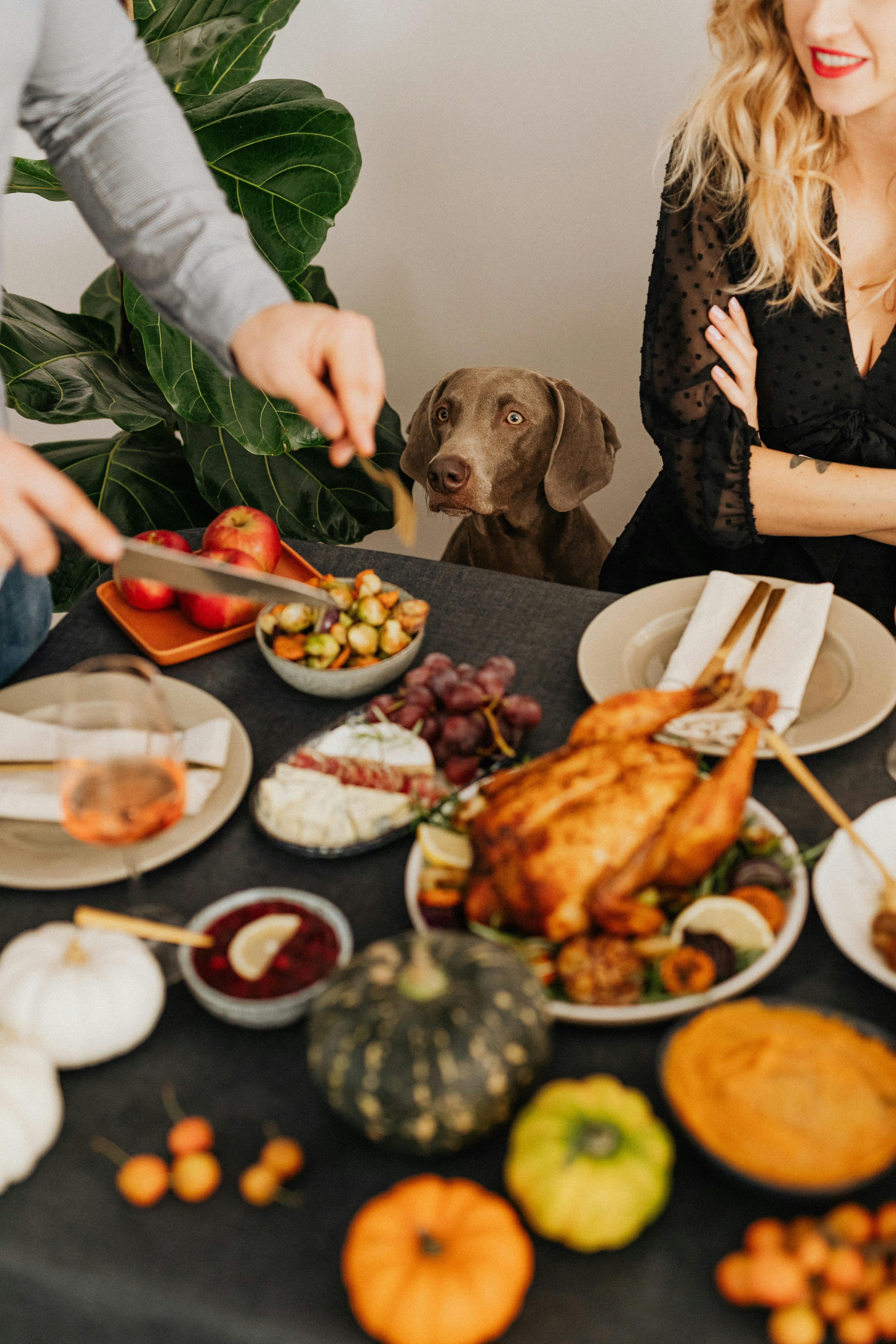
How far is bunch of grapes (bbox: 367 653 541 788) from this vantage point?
1.10m

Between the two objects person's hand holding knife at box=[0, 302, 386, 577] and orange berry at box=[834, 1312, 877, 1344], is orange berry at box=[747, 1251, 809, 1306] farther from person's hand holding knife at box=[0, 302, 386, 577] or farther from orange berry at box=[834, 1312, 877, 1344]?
person's hand holding knife at box=[0, 302, 386, 577]

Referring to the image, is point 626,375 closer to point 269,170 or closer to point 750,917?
point 269,170

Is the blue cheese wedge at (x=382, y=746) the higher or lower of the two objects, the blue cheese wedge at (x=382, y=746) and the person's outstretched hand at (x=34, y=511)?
the lower

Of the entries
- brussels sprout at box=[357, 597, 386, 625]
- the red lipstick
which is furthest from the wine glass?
the red lipstick

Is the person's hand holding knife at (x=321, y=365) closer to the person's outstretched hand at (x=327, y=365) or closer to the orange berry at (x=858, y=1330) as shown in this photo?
the person's outstretched hand at (x=327, y=365)

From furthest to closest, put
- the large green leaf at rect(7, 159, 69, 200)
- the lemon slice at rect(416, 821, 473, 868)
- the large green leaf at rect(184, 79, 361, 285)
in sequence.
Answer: the large green leaf at rect(7, 159, 69, 200) < the large green leaf at rect(184, 79, 361, 285) < the lemon slice at rect(416, 821, 473, 868)

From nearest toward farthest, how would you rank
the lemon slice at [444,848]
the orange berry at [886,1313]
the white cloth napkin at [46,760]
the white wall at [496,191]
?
the orange berry at [886,1313], the lemon slice at [444,848], the white cloth napkin at [46,760], the white wall at [496,191]

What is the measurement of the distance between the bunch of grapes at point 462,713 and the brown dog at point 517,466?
0.99m

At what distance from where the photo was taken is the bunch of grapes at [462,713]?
1.10 m

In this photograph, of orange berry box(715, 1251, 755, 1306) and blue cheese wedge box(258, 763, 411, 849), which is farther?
blue cheese wedge box(258, 763, 411, 849)

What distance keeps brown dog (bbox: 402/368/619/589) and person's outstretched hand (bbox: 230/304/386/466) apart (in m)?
0.98

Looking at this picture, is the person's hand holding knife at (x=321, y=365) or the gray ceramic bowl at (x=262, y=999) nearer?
the gray ceramic bowl at (x=262, y=999)

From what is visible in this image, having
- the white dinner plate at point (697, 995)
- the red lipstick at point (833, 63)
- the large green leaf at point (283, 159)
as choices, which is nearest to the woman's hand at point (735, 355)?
the red lipstick at point (833, 63)

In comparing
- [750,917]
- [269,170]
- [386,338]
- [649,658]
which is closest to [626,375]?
[386,338]
